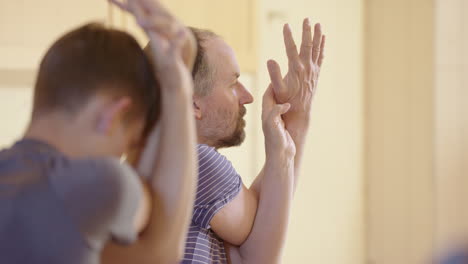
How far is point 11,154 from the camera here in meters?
0.65

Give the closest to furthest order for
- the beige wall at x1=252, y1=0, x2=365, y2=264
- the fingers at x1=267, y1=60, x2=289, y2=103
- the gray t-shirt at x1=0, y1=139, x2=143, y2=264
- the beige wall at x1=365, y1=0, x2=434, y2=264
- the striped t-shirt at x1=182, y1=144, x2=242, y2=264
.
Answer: the gray t-shirt at x1=0, y1=139, x2=143, y2=264
the striped t-shirt at x1=182, y1=144, x2=242, y2=264
the fingers at x1=267, y1=60, x2=289, y2=103
the beige wall at x1=252, y1=0, x2=365, y2=264
the beige wall at x1=365, y1=0, x2=434, y2=264

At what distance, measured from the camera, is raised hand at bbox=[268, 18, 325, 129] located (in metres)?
1.17

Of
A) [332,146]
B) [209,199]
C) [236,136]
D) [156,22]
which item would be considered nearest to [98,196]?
[156,22]

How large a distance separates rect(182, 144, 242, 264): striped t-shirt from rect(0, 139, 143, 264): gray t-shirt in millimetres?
434

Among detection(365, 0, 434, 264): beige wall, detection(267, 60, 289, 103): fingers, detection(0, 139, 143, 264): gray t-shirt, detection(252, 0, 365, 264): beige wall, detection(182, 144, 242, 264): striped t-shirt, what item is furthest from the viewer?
detection(365, 0, 434, 264): beige wall

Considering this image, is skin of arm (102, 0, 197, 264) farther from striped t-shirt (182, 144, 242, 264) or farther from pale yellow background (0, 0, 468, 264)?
pale yellow background (0, 0, 468, 264)

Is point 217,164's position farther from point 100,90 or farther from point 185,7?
point 185,7

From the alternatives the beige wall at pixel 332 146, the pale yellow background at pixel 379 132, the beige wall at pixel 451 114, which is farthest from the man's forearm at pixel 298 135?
the beige wall at pixel 451 114

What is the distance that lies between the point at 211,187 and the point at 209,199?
21mm

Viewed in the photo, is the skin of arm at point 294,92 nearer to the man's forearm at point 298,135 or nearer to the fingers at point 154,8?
the man's forearm at point 298,135

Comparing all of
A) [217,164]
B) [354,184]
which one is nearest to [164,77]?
[217,164]

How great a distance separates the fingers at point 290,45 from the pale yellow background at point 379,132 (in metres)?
1.28

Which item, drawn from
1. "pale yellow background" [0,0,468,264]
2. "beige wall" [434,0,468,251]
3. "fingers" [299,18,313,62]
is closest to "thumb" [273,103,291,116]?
"fingers" [299,18,313,62]

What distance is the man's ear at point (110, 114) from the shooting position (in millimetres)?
670
